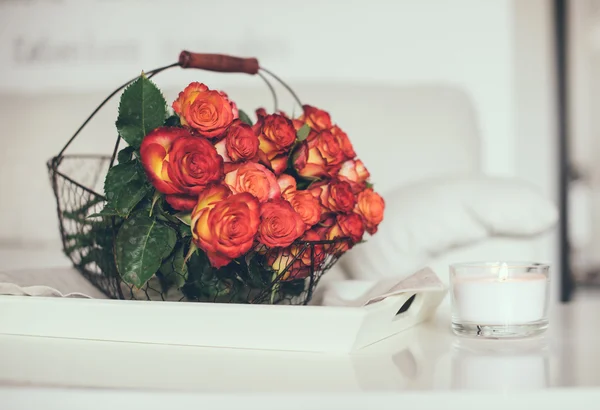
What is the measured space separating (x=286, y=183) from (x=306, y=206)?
0.13ft

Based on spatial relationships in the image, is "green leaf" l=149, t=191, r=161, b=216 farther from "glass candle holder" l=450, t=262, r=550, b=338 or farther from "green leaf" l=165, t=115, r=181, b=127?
"glass candle holder" l=450, t=262, r=550, b=338

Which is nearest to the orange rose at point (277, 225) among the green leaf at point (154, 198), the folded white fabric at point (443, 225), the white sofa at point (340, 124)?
the green leaf at point (154, 198)

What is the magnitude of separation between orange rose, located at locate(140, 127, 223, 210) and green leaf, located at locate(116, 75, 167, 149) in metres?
0.05

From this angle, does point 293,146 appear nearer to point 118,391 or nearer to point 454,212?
point 118,391

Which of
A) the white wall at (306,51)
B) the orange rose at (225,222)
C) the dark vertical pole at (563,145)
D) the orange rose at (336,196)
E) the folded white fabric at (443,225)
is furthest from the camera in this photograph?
the dark vertical pole at (563,145)

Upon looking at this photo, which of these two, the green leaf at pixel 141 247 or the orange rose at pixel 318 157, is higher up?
the orange rose at pixel 318 157

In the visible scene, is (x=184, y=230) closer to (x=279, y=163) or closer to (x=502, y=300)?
(x=279, y=163)

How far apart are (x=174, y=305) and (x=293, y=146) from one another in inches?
8.3

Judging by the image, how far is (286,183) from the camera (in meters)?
0.67

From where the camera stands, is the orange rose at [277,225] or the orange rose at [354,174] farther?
the orange rose at [354,174]

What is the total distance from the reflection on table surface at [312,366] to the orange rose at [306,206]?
0.13m

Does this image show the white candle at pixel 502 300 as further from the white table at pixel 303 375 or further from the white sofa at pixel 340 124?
the white sofa at pixel 340 124

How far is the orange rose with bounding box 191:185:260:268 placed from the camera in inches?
22.3

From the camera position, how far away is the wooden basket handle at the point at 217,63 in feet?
2.53
